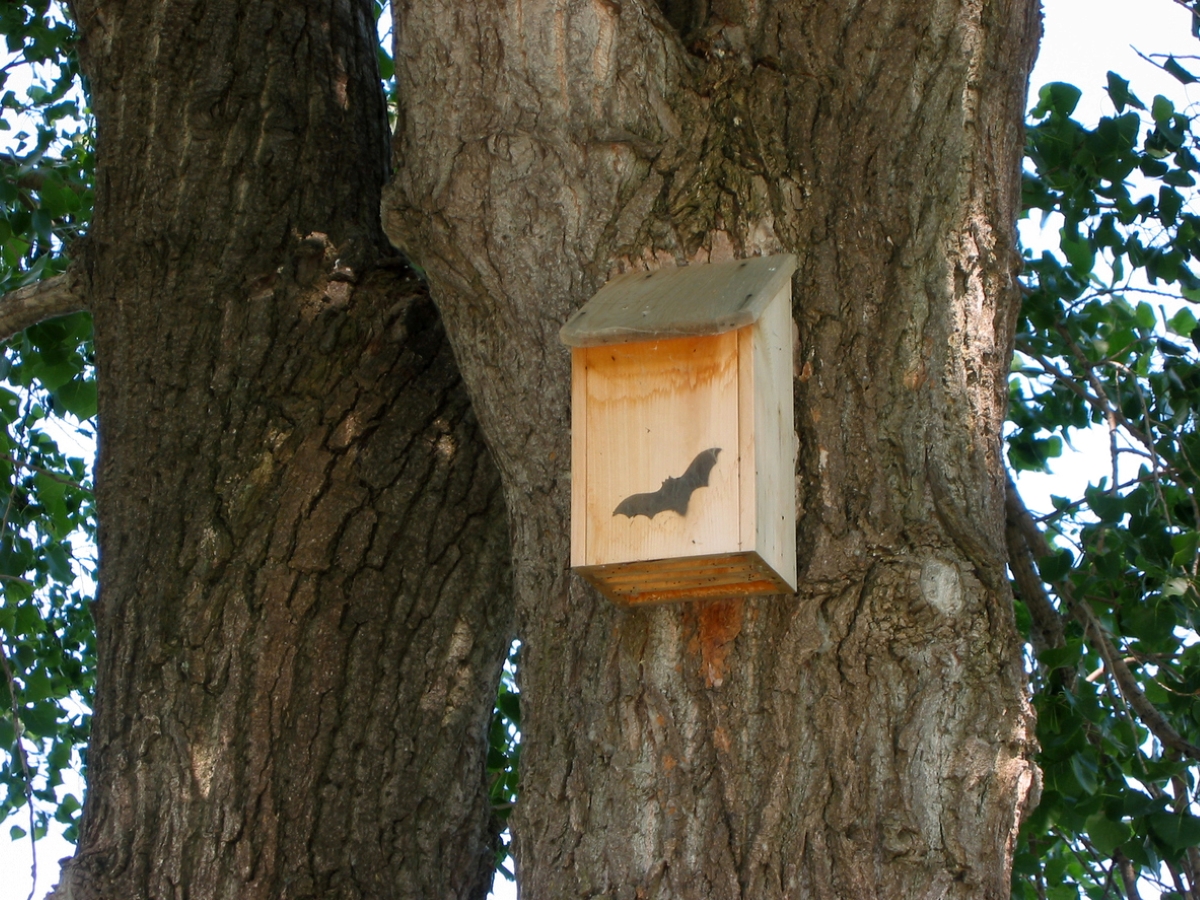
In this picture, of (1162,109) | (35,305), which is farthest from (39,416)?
(1162,109)

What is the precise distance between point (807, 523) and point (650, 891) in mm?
506

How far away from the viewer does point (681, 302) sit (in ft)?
5.37

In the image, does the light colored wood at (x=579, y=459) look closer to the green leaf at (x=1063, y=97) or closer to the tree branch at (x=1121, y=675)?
the tree branch at (x=1121, y=675)

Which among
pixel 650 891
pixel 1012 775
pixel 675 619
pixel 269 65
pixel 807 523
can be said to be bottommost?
pixel 650 891

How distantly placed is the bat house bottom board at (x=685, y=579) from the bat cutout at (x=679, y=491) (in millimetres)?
64

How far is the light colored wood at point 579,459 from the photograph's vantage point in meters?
1.59

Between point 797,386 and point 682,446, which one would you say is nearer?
point 682,446

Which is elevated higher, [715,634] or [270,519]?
[270,519]

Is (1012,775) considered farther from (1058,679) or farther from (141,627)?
(141,627)

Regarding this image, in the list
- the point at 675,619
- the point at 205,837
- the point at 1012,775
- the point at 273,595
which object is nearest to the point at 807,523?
the point at 675,619

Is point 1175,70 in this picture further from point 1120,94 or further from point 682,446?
point 682,446

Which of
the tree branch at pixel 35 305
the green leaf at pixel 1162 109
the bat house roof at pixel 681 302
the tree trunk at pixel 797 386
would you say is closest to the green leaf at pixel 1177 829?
the tree trunk at pixel 797 386

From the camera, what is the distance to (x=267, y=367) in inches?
95.9

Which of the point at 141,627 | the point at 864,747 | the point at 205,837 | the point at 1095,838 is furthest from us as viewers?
the point at 1095,838
